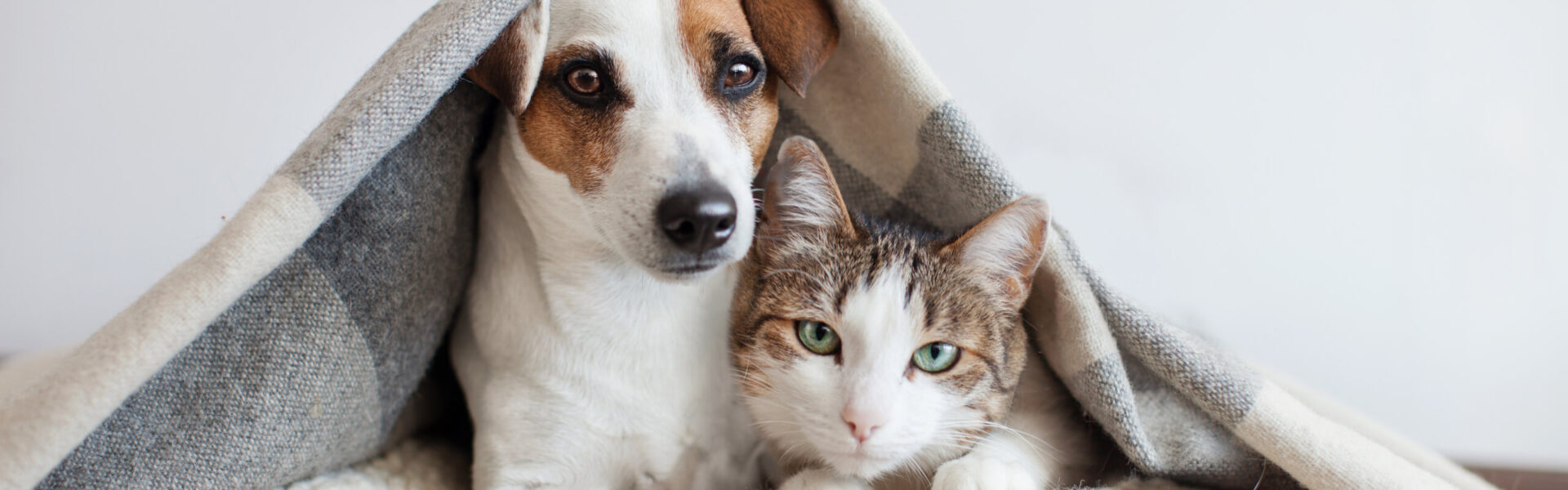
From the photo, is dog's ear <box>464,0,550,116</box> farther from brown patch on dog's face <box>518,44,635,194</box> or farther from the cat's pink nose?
the cat's pink nose

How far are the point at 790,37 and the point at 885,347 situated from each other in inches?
14.3

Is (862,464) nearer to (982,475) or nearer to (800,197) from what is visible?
(982,475)

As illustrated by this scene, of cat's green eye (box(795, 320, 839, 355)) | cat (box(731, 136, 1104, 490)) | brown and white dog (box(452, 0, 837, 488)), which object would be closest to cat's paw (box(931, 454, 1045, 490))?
cat (box(731, 136, 1104, 490))

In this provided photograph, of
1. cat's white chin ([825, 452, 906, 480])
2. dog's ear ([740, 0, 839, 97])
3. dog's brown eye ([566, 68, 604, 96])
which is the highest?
dog's ear ([740, 0, 839, 97])

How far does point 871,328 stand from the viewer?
3.02 ft

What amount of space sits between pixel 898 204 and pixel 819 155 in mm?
251

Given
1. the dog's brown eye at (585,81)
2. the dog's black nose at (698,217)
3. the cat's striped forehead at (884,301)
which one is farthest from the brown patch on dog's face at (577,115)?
the cat's striped forehead at (884,301)

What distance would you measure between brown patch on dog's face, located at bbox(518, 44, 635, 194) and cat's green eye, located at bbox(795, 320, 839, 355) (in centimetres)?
27

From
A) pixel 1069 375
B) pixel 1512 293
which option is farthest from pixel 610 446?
pixel 1512 293

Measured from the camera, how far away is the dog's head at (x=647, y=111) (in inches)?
33.9

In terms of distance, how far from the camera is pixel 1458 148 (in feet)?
5.25

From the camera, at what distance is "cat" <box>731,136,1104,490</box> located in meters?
0.90

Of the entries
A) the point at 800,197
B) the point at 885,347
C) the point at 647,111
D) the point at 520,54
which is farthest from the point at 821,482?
the point at 520,54

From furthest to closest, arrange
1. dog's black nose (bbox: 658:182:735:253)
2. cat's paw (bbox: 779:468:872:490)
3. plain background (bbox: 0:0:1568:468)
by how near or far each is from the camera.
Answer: plain background (bbox: 0:0:1568:468) < cat's paw (bbox: 779:468:872:490) < dog's black nose (bbox: 658:182:735:253)
